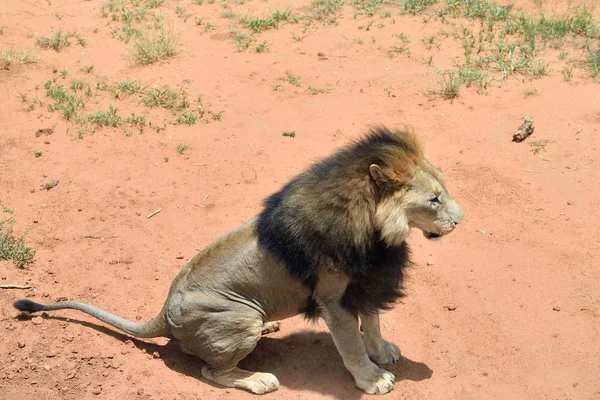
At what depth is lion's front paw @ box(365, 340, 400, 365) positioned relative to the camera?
6.38m

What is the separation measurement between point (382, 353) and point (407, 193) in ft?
5.36

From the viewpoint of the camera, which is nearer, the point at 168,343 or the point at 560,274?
the point at 168,343

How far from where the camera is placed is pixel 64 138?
9688 millimetres

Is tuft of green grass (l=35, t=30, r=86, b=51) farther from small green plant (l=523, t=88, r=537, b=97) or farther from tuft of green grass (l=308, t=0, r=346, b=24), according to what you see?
small green plant (l=523, t=88, r=537, b=97)

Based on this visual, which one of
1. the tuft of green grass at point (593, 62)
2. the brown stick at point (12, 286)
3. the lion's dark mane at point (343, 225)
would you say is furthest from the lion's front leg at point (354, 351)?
the tuft of green grass at point (593, 62)

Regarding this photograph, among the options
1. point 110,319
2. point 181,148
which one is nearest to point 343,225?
point 110,319

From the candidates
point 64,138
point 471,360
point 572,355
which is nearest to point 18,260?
point 64,138

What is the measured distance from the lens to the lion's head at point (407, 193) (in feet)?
17.8

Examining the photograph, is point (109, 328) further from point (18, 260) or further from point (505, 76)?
point (505, 76)

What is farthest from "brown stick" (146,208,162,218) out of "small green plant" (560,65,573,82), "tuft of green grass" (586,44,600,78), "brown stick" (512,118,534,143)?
"tuft of green grass" (586,44,600,78)

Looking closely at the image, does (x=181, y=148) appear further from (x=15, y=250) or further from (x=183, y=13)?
(x=183, y=13)

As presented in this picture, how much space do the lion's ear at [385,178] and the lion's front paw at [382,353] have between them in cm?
161

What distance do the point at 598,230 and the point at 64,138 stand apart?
6620 millimetres

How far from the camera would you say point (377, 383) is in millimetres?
6062
